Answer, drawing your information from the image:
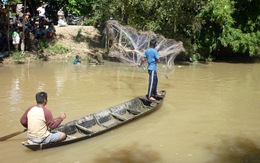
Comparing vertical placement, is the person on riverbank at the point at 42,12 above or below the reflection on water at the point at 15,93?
above

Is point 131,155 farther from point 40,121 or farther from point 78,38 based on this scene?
point 78,38

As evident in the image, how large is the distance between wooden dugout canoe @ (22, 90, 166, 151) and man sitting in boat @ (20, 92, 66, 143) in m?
0.14

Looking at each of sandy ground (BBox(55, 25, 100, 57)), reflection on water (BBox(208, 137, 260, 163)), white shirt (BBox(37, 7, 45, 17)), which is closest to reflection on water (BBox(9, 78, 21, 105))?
reflection on water (BBox(208, 137, 260, 163))

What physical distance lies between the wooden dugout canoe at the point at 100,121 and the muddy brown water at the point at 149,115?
20 cm

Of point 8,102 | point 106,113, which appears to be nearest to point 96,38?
point 8,102

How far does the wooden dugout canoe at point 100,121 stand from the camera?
19.3 ft

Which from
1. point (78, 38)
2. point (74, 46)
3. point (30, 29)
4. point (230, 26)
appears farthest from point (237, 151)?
point (78, 38)

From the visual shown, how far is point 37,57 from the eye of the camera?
16500 mm

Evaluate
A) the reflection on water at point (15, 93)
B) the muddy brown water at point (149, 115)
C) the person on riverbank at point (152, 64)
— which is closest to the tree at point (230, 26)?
the muddy brown water at point (149, 115)

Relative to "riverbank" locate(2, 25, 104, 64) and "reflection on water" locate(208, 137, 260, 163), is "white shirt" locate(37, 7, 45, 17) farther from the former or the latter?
"reflection on water" locate(208, 137, 260, 163)

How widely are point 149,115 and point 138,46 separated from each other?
16.1 feet

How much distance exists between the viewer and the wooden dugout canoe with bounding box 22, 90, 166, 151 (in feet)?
19.3

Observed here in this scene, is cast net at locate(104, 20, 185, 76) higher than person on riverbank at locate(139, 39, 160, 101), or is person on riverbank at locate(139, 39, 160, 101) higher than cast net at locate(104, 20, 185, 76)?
cast net at locate(104, 20, 185, 76)

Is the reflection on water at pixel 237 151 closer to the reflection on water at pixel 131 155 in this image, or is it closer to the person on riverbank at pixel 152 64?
the reflection on water at pixel 131 155
